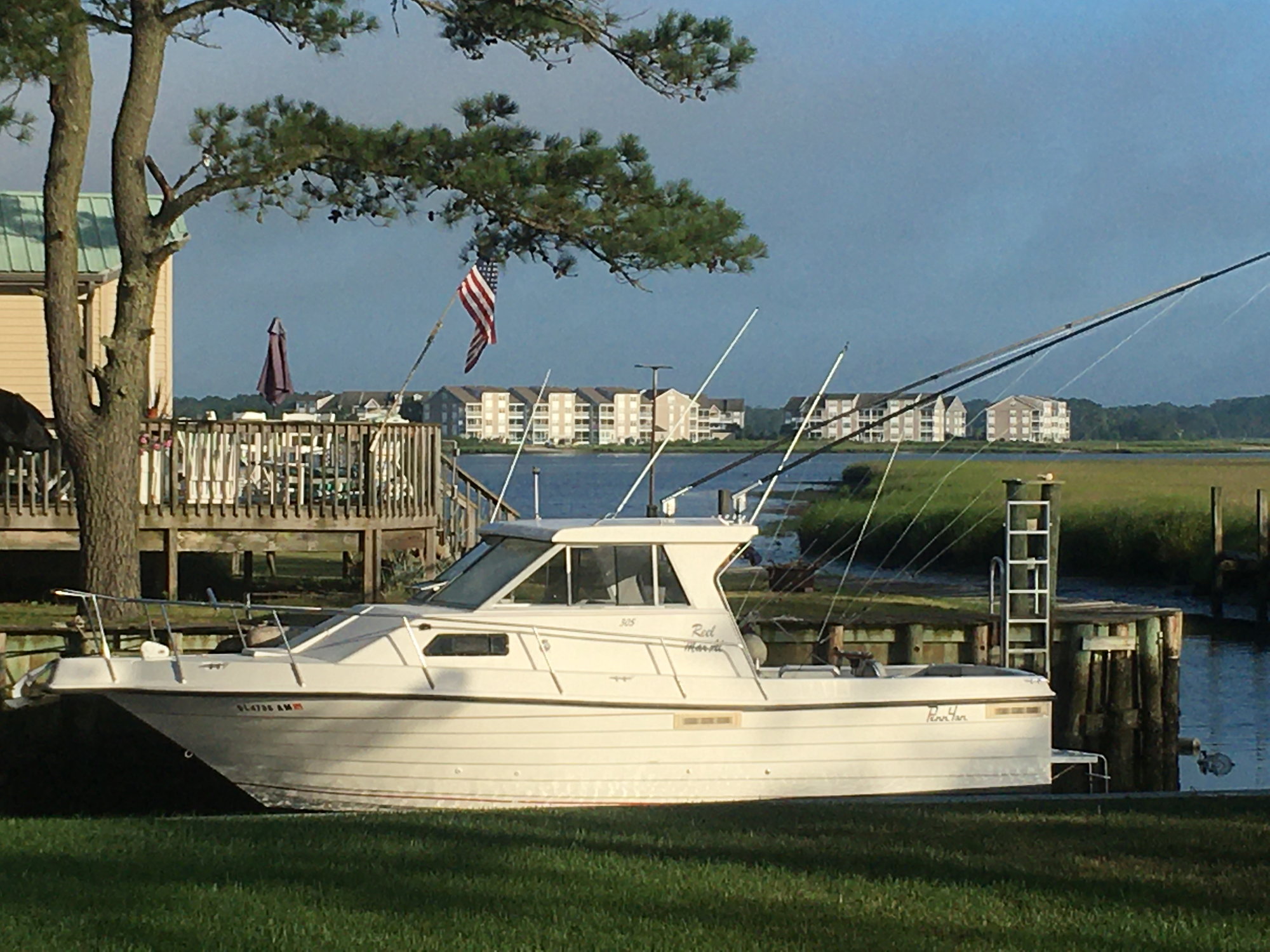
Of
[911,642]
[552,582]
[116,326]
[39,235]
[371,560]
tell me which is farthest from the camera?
[39,235]

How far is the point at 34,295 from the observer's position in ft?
73.9

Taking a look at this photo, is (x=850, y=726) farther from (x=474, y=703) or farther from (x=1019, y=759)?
(x=474, y=703)

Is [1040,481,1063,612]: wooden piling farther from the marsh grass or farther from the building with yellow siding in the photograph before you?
the building with yellow siding

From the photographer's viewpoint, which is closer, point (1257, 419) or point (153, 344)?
point (1257, 419)

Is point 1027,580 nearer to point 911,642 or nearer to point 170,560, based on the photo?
point 911,642

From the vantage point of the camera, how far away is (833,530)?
164ft

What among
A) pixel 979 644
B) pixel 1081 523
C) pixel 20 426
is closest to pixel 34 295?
pixel 20 426

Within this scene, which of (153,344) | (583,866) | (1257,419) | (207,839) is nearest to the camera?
(583,866)

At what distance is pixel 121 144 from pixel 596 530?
767cm

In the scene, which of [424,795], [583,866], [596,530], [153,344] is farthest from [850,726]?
[153,344]

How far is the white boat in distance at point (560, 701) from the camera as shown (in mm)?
12961

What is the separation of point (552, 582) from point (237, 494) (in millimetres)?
8236

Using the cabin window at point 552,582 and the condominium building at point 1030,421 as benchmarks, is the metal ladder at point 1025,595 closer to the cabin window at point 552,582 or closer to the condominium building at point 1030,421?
the condominium building at point 1030,421

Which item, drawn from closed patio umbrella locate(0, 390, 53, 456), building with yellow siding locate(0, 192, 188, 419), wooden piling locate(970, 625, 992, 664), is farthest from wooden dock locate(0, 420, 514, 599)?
wooden piling locate(970, 625, 992, 664)
